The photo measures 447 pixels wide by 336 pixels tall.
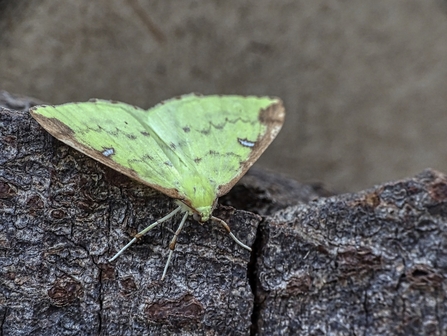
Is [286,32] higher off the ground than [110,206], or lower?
higher

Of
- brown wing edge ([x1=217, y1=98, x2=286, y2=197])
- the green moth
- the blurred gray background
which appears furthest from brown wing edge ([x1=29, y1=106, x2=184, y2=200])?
the blurred gray background

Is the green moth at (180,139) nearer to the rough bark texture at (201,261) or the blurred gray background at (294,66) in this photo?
the rough bark texture at (201,261)

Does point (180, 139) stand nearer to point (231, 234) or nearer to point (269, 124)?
point (269, 124)

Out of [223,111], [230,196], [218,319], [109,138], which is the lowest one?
[218,319]

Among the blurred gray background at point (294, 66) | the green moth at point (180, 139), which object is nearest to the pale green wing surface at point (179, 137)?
the green moth at point (180, 139)

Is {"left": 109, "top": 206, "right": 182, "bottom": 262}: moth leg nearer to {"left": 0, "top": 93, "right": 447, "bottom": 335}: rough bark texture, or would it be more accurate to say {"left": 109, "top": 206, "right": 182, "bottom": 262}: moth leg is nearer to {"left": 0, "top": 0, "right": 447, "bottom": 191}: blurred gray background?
{"left": 0, "top": 93, "right": 447, "bottom": 335}: rough bark texture

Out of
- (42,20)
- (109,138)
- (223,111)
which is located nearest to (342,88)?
(223,111)

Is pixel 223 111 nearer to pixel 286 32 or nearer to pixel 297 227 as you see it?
pixel 297 227
